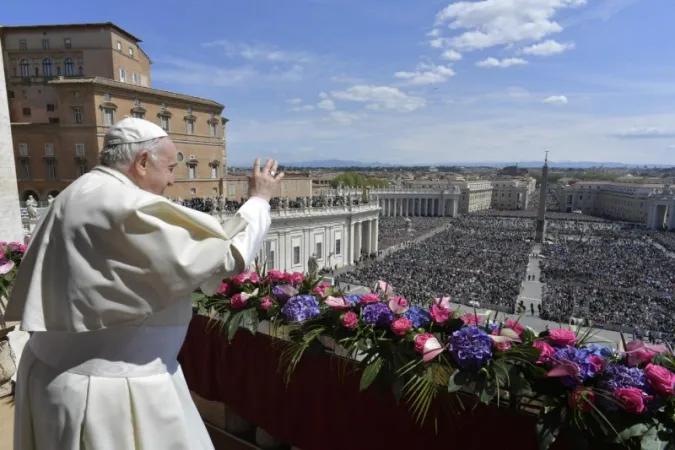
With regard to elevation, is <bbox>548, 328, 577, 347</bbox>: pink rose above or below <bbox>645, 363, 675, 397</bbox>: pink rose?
above

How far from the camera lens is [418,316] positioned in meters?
2.90

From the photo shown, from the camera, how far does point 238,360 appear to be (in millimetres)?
3955

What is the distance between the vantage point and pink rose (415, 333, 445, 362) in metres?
2.52

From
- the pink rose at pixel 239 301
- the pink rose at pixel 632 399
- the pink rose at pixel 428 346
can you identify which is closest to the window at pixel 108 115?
the pink rose at pixel 239 301

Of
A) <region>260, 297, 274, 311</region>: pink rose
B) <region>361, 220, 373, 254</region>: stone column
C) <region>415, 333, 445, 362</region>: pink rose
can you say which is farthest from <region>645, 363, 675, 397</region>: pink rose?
<region>361, 220, 373, 254</region>: stone column

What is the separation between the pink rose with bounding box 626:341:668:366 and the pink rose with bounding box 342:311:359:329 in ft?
5.42

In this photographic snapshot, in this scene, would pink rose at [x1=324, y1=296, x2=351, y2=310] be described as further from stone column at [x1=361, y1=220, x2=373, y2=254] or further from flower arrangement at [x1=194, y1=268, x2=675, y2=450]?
stone column at [x1=361, y1=220, x2=373, y2=254]

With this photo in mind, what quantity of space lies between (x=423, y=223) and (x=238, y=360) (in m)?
72.9

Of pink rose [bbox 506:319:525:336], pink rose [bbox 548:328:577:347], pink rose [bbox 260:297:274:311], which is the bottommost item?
pink rose [bbox 260:297:274:311]

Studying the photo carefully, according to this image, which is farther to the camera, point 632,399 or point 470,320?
point 470,320

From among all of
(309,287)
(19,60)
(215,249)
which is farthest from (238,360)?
(19,60)

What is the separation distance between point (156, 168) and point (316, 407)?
97.4 inches

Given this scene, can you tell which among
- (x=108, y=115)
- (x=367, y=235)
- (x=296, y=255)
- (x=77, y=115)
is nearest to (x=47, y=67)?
(x=77, y=115)

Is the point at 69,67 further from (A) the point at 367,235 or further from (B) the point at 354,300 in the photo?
(B) the point at 354,300
